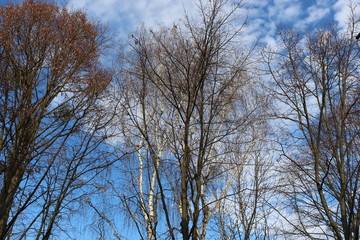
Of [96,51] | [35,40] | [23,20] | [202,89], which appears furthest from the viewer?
[96,51]

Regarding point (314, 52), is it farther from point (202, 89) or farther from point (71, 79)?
point (71, 79)

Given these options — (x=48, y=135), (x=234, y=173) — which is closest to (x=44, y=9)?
(x=48, y=135)

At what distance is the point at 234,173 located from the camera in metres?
9.30

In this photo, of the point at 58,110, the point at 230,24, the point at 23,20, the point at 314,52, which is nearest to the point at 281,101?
the point at 314,52

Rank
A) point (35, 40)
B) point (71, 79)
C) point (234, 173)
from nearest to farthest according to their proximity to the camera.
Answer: point (35, 40)
point (71, 79)
point (234, 173)

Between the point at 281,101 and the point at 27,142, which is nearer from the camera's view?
the point at 27,142

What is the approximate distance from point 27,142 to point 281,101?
14.4 ft

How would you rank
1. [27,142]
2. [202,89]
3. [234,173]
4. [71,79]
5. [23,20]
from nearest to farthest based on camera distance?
[202,89], [27,142], [23,20], [71,79], [234,173]

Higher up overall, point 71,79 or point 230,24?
point 71,79

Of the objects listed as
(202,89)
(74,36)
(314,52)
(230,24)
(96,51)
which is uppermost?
(96,51)

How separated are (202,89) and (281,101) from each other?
11.0 feet

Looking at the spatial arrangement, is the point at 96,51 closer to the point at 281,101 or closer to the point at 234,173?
the point at 281,101

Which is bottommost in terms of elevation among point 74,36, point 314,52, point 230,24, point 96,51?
point 230,24

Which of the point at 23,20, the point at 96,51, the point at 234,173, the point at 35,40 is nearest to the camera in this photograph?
the point at 35,40
